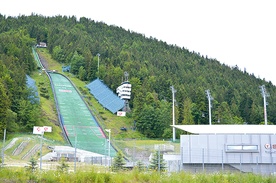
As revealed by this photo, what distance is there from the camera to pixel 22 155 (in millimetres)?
34312

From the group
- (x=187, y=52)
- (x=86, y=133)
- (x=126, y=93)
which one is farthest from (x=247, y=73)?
(x=86, y=133)

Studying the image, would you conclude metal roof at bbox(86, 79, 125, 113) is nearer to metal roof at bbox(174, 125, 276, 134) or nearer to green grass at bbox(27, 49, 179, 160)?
green grass at bbox(27, 49, 179, 160)

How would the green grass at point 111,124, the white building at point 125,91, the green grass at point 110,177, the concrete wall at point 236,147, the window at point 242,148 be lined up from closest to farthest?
the green grass at point 110,177
the concrete wall at point 236,147
the window at point 242,148
the green grass at point 111,124
the white building at point 125,91

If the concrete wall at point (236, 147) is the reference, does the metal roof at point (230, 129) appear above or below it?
above

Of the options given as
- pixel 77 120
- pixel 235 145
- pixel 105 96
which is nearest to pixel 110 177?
pixel 235 145

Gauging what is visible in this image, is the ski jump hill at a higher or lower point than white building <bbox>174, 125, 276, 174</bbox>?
higher

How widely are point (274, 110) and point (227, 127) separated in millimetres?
42331

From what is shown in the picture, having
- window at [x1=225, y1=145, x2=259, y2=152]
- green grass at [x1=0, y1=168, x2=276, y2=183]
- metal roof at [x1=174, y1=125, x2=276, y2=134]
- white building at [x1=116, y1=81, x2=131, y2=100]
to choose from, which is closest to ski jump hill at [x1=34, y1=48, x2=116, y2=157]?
white building at [x1=116, y1=81, x2=131, y2=100]

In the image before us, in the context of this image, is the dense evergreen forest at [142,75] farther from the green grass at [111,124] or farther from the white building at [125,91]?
the green grass at [111,124]

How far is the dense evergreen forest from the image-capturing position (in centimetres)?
5391

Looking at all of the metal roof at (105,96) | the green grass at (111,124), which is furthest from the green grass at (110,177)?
the metal roof at (105,96)

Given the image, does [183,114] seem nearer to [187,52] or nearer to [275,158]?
[275,158]

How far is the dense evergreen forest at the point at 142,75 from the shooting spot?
53906mm

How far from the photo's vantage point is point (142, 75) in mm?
79312
